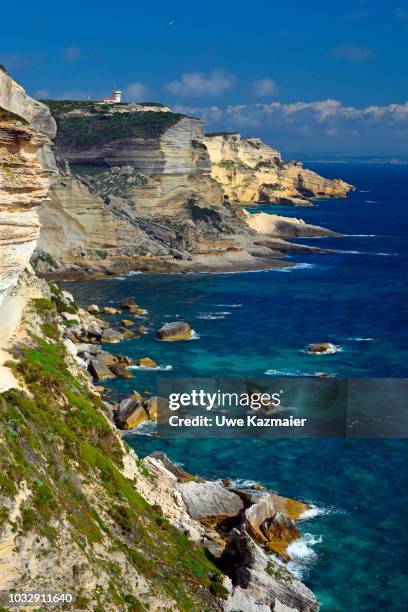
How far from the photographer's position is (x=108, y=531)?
902 inches

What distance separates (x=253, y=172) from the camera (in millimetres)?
179000

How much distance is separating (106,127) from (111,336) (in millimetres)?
59922

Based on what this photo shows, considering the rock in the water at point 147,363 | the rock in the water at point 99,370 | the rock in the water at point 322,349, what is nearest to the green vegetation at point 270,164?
the rock in the water at point 322,349

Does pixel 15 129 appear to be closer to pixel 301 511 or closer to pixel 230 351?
pixel 301 511

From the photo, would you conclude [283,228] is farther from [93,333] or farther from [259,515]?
[259,515]

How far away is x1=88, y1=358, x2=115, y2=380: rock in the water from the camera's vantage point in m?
50.0

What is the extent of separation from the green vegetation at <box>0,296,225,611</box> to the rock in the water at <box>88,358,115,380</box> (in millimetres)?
20322

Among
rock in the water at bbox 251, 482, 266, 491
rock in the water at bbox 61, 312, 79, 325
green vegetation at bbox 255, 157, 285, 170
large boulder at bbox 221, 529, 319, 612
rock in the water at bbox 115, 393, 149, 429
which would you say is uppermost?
green vegetation at bbox 255, 157, 285, 170

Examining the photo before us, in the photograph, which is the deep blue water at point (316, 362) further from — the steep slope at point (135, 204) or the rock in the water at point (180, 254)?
the steep slope at point (135, 204)

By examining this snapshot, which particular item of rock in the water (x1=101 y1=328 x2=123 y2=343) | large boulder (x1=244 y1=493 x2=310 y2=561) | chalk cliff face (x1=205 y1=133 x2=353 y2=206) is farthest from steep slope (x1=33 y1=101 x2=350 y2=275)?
large boulder (x1=244 y1=493 x2=310 y2=561)

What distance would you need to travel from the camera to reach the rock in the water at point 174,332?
199ft

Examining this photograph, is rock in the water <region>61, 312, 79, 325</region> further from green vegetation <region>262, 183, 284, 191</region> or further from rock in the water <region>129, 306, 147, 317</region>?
green vegetation <region>262, 183, 284, 191</region>

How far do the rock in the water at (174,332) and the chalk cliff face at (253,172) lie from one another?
4316 inches

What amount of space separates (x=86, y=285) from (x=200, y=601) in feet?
195
